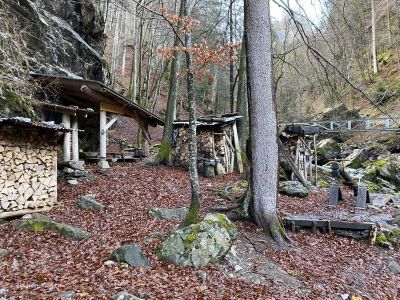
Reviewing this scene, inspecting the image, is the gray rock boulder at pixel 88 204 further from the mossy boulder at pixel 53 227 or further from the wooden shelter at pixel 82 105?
the wooden shelter at pixel 82 105

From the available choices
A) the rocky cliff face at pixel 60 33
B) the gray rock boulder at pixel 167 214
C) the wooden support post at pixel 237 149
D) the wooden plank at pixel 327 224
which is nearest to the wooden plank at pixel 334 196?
the wooden plank at pixel 327 224

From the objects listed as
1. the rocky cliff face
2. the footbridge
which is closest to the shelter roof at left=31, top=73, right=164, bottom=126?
the rocky cliff face

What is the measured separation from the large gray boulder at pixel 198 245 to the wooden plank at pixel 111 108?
905cm

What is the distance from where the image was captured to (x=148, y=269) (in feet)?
16.5

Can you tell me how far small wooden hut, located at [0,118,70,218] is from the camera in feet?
23.2

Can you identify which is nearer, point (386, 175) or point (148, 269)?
point (148, 269)

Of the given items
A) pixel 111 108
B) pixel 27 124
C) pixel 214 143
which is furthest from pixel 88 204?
pixel 214 143

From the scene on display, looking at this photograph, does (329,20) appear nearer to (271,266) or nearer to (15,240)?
(271,266)

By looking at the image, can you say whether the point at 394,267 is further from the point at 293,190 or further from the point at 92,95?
the point at 92,95

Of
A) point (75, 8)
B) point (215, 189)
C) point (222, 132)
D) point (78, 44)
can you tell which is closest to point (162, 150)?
point (222, 132)

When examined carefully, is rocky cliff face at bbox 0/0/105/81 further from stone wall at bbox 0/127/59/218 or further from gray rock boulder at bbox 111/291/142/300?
gray rock boulder at bbox 111/291/142/300

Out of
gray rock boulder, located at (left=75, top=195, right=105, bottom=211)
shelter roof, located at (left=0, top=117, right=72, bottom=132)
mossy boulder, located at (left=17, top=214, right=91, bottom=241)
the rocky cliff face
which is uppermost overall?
the rocky cliff face

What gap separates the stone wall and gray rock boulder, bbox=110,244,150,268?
3204 millimetres

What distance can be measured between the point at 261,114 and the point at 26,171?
529 cm
